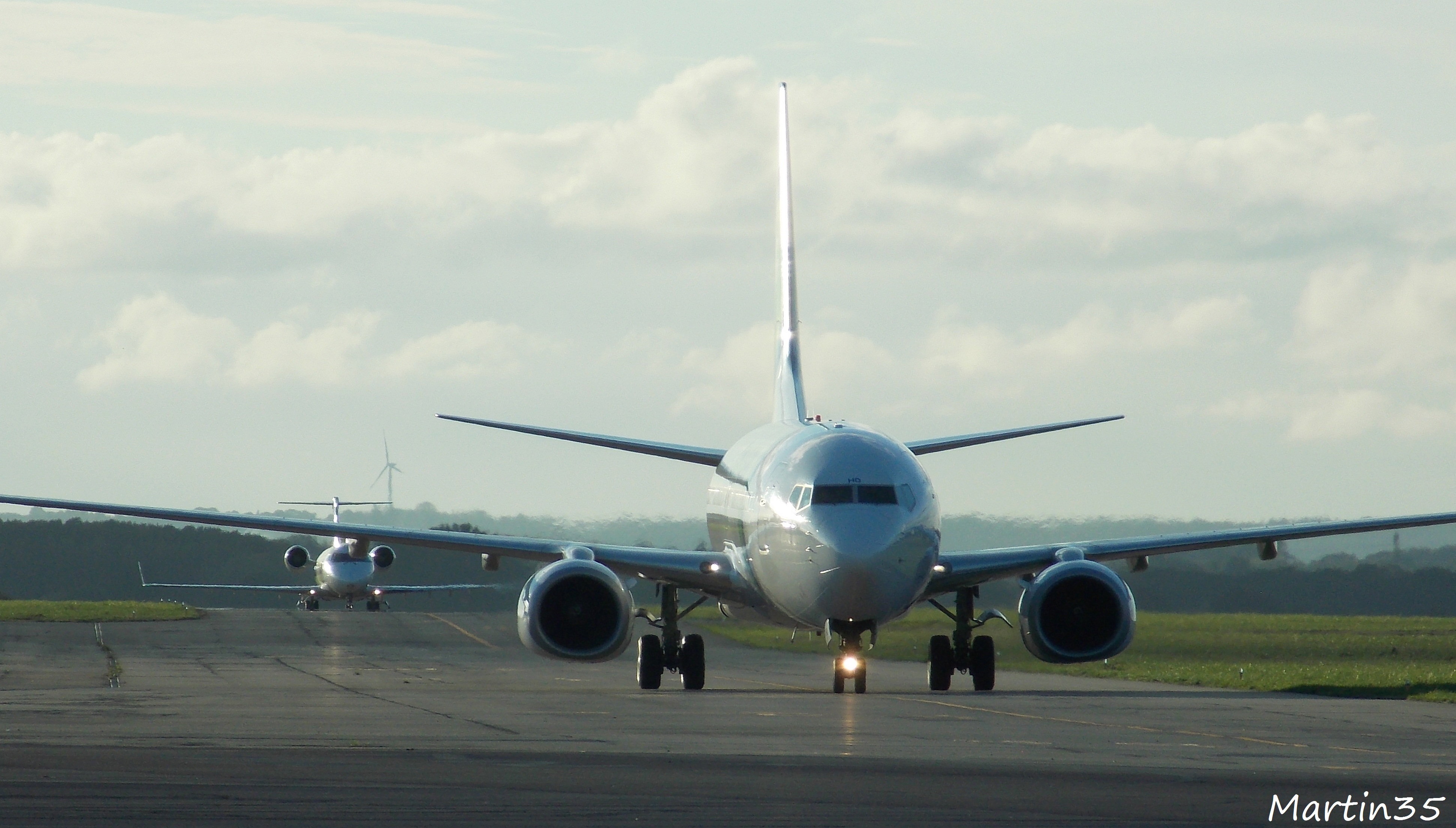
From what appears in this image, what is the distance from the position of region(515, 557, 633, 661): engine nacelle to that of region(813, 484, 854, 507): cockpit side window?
3714mm

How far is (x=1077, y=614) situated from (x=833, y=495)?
4972 millimetres

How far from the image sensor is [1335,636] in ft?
137

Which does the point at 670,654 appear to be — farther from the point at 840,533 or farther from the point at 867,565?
the point at 867,565

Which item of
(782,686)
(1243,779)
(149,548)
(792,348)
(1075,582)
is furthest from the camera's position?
(149,548)

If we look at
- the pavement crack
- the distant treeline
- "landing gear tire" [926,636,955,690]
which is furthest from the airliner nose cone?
the distant treeline

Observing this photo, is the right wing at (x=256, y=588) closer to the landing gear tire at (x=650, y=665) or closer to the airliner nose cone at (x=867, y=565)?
the landing gear tire at (x=650, y=665)

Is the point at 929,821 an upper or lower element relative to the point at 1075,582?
lower

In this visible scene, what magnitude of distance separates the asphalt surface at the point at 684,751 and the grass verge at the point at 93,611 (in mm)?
33046

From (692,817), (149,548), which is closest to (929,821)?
(692,817)

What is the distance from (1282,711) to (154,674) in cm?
1830

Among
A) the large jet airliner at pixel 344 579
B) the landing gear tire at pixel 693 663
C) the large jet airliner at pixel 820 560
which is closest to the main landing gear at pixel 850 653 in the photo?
the large jet airliner at pixel 820 560

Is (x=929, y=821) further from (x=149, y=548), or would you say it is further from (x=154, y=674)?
(x=149, y=548)

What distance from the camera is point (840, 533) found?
899 inches

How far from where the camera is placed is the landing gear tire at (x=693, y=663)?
1068 inches
